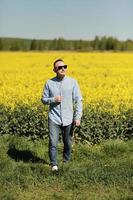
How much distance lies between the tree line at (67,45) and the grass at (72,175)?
149 ft

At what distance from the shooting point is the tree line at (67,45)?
55.9 m

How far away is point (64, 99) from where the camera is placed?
8.48m

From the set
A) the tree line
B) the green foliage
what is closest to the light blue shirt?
the green foliage

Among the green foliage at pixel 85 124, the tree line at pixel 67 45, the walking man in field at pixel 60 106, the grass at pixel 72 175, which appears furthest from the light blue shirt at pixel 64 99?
the tree line at pixel 67 45

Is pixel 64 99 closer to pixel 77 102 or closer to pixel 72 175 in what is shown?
pixel 77 102

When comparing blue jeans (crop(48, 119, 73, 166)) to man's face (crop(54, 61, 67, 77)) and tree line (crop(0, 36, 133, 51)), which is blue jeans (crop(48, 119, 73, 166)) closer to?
man's face (crop(54, 61, 67, 77))

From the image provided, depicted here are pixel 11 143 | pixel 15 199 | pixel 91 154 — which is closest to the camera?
pixel 15 199

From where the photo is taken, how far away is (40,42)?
192 feet

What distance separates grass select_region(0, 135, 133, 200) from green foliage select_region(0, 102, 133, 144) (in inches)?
37.2

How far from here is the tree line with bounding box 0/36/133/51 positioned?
5594 centimetres

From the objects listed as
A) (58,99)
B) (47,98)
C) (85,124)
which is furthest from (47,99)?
(85,124)

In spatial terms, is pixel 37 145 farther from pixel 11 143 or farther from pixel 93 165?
pixel 93 165

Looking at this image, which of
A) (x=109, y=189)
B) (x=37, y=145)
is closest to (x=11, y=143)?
(x=37, y=145)

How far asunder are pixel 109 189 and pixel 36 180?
1058 mm
